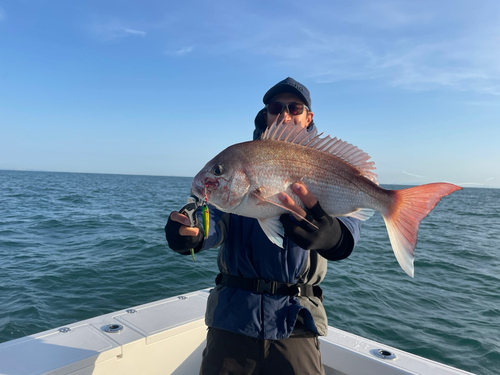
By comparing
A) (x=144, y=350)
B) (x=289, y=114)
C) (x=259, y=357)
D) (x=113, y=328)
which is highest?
(x=289, y=114)

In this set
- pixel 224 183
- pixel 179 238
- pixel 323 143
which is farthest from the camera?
pixel 323 143

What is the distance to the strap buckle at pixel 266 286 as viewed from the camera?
7.41ft

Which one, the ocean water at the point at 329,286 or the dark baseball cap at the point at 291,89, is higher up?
the dark baseball cap at the point at 291,89

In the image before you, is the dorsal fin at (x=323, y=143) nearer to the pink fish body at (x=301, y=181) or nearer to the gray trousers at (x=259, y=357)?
the pink fish body at (x=301, y=181)

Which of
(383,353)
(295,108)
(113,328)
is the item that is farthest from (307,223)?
(113,328)

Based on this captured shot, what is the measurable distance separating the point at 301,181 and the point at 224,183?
19.6 inches

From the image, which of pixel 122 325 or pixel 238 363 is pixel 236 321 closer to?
pixel 238 363

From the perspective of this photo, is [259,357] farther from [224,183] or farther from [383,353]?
[383,353]

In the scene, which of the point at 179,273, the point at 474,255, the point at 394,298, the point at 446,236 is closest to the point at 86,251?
the point at 179,273

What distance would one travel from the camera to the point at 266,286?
2268 millimetres

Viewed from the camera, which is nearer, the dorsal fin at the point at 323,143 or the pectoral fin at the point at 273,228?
the pectoral fin at the point at 273,228

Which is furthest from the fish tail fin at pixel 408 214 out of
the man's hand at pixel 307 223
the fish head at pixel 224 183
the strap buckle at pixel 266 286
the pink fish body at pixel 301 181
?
the fish head at pixel 224 183

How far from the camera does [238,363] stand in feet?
7.02

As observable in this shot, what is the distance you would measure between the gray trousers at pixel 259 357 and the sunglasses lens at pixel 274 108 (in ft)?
5.75
